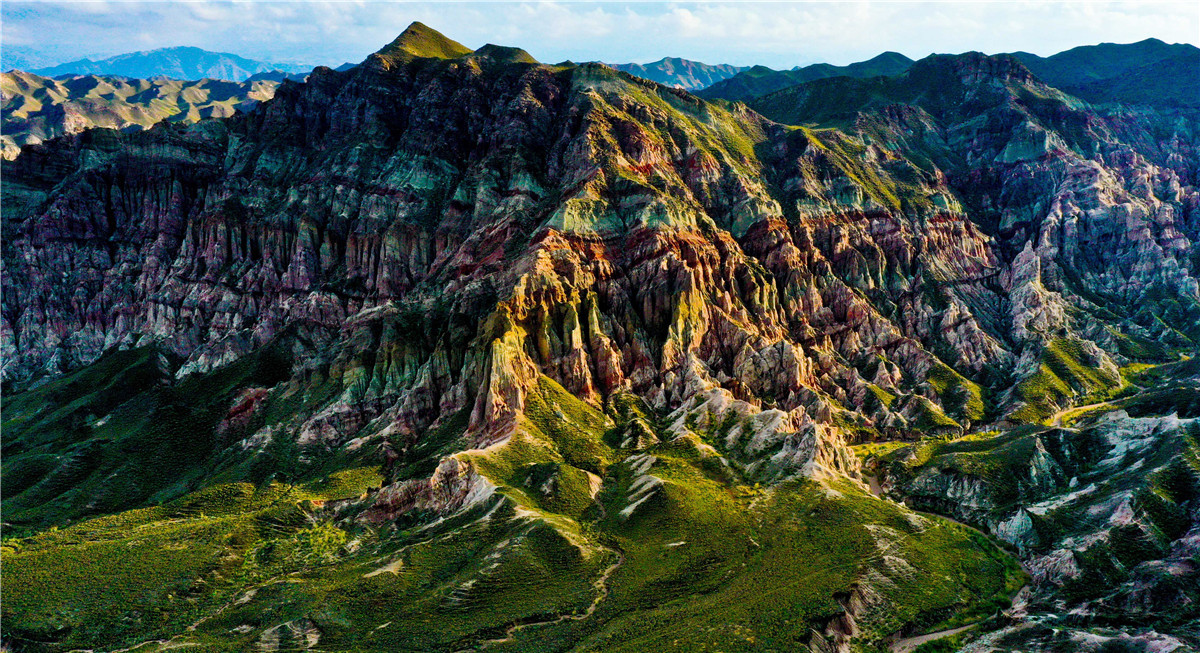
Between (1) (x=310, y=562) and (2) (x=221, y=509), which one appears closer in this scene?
(1) (x=310, y=562)

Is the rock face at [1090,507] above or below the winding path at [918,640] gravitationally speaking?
above

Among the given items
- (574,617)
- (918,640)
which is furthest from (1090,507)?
(574,617)

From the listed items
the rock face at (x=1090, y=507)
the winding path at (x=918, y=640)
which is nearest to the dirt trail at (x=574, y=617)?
the winding path at (x=918, y=640)

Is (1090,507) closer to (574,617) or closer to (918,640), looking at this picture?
(918,640)

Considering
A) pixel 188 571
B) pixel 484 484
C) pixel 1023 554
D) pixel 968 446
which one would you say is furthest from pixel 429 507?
pixel 968 446

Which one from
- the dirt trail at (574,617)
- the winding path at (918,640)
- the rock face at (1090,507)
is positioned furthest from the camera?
the dirt trail at (574,617)

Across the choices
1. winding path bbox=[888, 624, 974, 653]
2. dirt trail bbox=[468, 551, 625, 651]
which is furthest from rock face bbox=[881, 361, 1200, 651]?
dirt trail bbox=[468, 551, 625, 651]

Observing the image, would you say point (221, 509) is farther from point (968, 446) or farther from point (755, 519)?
point (968, 446)

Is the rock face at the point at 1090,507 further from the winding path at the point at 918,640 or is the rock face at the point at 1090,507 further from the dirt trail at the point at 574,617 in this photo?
the dirt trail at the point at 574,617

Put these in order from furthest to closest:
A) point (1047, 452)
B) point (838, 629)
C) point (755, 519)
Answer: point (1047, 452)
point (755, 519)
point (838, 629)

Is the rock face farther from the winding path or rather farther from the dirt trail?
the dirt trail

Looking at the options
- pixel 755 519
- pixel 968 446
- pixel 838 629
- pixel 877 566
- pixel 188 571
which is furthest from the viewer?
pixel 968 446
